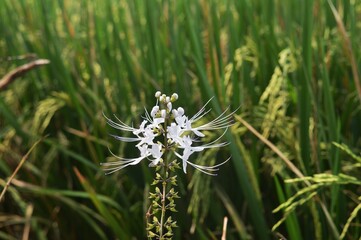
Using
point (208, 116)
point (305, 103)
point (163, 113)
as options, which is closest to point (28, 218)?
point (208, 116)

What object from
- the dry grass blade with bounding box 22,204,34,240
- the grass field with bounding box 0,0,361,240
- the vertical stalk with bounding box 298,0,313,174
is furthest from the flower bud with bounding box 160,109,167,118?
the dry grass blade with bounding box 22,204,34,240

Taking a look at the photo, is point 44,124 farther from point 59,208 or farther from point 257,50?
point 257,50

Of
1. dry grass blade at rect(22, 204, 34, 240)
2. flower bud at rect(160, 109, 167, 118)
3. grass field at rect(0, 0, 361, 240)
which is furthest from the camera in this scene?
dry grass blade at rect(22, 204, 34, 240)

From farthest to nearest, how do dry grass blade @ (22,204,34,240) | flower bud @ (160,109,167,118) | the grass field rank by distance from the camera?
dry grass blade @ (22,204,34,240) → the grass field → flower bud @ (160,109,167,118)

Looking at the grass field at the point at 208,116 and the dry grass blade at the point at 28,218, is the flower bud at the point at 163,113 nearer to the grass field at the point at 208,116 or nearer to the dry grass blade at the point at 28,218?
the grass field at the point at 208,116

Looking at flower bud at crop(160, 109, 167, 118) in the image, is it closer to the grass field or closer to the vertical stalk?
the grass field

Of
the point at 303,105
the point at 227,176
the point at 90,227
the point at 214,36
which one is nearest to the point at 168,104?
the point at 303,105

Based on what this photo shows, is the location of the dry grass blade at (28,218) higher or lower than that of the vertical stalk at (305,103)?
lower

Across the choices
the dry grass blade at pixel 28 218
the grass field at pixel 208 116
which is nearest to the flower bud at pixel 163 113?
the grass field at pixel 208 116
